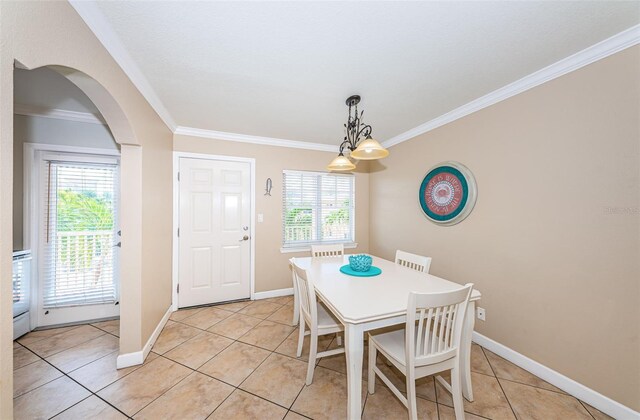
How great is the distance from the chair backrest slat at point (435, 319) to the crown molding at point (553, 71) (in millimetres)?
Result: 1789

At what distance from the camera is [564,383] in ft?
5.28

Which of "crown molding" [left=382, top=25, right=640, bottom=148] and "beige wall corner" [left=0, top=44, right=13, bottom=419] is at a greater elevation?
"crown molding" [left=382, top=25, right=640, bottom=148]

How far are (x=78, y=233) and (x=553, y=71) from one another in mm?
4775

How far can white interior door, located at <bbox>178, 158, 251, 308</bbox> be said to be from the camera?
9.46 feet

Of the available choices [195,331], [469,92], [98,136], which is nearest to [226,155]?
[98,136]

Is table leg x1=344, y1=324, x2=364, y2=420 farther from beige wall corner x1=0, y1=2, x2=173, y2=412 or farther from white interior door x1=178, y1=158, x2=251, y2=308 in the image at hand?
white interior door x1=178, y1=158, x2=251, y2=308

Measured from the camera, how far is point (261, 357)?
1.96m

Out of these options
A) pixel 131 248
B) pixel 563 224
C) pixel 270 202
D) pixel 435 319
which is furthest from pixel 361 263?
pixel 131 248

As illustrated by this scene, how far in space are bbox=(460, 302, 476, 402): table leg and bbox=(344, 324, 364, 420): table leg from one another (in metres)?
0.78

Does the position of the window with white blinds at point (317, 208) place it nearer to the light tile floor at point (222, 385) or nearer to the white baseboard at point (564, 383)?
the light tile floor at point (222, 385)

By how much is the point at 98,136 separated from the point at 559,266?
15.2ft

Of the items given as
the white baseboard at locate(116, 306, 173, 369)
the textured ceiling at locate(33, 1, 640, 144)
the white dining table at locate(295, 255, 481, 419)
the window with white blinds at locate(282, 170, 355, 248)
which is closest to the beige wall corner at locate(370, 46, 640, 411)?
the textured ceiling at locate(33, 1, 640, 144)

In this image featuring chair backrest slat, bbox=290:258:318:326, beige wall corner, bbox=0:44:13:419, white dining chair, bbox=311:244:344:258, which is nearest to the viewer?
beige wall corner, bbox=0:44:13:419

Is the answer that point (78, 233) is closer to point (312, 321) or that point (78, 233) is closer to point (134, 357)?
point (134, 357)
